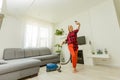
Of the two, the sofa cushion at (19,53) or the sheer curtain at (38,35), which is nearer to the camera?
the sofa cushion at (19,53)

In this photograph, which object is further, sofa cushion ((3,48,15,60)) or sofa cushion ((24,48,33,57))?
sofa cushion ((24,48,33,57))

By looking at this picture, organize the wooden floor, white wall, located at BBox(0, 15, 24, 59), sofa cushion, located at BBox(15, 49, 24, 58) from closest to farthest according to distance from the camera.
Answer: the wooden floor < sofa cushion, located at BBox(15, 49, 24, 58) < white wall, located at BBox(0, 15, 24, 59)

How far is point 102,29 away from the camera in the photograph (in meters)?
3.12

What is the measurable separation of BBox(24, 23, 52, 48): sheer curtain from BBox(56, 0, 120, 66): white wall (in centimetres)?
191

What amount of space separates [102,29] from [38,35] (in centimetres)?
303

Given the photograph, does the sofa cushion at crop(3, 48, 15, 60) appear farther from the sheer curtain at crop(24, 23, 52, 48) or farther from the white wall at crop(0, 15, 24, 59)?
the sheer curtain at crop(24, 23, 52, 48)

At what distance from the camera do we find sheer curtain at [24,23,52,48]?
13.2 feet

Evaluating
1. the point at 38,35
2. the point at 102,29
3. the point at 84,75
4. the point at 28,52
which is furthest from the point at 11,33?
the point at 102,29


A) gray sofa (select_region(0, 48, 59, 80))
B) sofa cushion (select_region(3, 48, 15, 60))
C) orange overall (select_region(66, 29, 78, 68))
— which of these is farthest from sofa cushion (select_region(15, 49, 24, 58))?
orange overall (select_region(66, 29, 78, 68))

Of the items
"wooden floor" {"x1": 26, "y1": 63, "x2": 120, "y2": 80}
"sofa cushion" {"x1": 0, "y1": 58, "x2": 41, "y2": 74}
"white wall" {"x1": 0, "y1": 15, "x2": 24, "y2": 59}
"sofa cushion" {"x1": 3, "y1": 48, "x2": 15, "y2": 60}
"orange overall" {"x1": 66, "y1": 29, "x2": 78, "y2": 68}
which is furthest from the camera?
"white wall" {"x1": 0, "y1": 15, "x2": 24, "y2": 59}

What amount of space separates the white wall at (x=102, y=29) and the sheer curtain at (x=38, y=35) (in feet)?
6.26

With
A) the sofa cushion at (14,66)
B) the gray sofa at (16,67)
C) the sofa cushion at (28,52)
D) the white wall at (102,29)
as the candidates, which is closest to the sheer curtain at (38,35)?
the sofa cushion at (28,52)

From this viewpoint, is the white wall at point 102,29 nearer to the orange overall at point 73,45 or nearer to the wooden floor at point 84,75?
the wooden floor at point 84,75

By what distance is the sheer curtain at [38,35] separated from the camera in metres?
4.04
